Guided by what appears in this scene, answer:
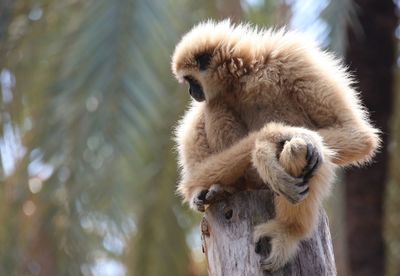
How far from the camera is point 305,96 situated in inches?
180

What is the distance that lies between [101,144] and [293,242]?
3.13 meters

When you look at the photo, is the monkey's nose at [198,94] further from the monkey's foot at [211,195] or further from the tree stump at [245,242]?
the tree stump at [245,242]

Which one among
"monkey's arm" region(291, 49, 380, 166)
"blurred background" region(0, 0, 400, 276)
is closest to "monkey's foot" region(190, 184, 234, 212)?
"monkey's arm" region(291, 49, 380, 166)

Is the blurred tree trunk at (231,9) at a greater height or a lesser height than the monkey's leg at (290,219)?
greater

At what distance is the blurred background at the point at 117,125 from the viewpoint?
7.06 m

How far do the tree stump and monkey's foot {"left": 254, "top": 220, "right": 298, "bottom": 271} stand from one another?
3 centimetres

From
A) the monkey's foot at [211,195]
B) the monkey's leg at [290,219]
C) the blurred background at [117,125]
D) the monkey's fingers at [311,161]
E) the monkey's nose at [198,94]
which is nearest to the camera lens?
the monkey's fingers at [311,161]

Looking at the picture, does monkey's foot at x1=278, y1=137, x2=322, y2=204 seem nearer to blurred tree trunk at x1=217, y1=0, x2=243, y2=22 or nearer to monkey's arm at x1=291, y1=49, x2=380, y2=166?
monkey's arm at x1=291, y1=49, x2=380, y2=166

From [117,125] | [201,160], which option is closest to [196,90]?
[201,160]

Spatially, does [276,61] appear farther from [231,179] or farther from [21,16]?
[21,16]

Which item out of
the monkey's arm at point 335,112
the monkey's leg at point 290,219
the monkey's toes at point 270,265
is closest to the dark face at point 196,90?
the monkey's arm at point 335,112

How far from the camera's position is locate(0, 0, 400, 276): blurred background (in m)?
7.06

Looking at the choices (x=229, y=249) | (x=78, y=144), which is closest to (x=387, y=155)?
(x=78, y=144)

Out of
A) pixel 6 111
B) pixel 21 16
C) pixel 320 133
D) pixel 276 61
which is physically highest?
pixel 21 16
